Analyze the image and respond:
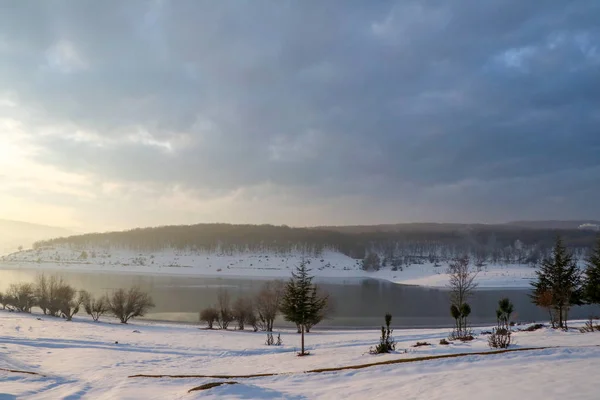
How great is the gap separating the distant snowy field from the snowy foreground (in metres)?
61.5

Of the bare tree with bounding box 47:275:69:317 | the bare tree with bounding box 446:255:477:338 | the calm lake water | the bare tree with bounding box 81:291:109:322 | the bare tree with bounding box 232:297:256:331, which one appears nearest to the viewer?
the bare tree with bounding box 446:255:477:338

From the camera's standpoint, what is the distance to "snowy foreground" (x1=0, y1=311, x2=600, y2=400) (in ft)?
33.6

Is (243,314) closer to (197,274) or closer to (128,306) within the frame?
(128,306)

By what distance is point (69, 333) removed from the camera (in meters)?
28.7

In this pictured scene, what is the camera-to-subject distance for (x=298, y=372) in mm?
14180

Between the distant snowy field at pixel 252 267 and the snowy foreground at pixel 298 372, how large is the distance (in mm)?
61452

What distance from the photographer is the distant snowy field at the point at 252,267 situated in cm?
9256

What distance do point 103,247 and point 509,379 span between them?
199830mm

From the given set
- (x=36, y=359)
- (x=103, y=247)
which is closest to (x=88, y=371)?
(x=36, y=359)

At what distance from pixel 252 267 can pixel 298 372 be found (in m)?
112

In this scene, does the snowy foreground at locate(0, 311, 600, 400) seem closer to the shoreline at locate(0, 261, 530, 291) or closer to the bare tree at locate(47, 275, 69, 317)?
the bare tree at locate(47, 275, 69, 317)

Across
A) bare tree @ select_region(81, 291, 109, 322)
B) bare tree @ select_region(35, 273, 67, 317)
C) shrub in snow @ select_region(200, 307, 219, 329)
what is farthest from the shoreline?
shrub in snow @ select_region(200, 307, 219, 329)

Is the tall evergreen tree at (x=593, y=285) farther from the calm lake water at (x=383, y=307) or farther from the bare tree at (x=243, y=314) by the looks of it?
the bare tree at (x=243, y=314)

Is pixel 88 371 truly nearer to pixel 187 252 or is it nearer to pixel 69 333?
pixel 69 333
